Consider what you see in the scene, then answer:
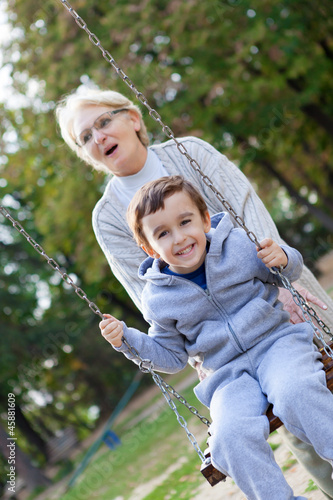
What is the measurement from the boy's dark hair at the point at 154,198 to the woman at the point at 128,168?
0.61 meters

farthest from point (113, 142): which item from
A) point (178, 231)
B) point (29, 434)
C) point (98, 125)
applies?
point (29, 434)

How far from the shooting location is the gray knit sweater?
351 centimetres

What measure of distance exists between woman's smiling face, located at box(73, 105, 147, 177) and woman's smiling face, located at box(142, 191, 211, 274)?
2.52 ft

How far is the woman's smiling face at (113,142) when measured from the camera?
11.6 feet

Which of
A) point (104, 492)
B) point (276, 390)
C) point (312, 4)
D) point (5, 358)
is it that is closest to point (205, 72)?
point (312, 4)

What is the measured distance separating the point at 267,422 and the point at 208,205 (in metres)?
1.33

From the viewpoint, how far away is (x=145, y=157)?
3656mm

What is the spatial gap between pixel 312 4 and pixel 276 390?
12.3 m

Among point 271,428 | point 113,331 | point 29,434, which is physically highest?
point 113,331

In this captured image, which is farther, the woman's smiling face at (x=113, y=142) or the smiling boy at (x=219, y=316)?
the woman's smiling face at (x=113, y=142)

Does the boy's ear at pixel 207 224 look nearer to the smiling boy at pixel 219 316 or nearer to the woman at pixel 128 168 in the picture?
the smiling boy at pixel 219 316

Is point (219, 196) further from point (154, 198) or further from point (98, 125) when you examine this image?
point (98, 125)

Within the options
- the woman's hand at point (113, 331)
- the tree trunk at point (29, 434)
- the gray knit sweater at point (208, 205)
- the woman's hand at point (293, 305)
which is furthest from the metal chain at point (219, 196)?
the tree trunk at point (29, 434)

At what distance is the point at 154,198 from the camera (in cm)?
284
